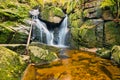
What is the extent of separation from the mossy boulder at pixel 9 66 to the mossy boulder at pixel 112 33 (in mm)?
8842

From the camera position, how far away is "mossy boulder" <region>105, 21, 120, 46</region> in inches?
623

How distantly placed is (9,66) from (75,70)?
4.26 metres

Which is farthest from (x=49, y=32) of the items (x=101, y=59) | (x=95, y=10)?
(x=101, y=59)

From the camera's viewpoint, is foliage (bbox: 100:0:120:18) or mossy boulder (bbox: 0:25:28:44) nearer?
foliage (bbox: 100:0:120:18)

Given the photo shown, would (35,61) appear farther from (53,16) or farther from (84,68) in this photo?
(53,16)

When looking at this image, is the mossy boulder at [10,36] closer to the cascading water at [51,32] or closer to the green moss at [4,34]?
the green moss at [4,34]

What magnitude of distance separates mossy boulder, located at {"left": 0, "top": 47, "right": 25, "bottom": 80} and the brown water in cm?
52

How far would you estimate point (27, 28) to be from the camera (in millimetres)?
18453

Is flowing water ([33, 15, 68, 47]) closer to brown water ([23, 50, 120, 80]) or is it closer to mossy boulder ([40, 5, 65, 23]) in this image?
mossy boulder ([40, 5, 65, 23])

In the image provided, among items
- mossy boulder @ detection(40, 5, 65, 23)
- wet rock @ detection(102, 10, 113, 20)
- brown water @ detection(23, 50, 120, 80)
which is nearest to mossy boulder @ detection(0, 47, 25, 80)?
brown water @ detection(23, 50, 120, 80)

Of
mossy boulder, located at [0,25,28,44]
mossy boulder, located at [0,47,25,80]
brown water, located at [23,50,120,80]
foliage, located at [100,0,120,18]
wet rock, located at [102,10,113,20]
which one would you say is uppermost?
foliage, located at [100,0,120,18]

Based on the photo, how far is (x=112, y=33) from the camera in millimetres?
16109

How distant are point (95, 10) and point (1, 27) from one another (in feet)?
29.4

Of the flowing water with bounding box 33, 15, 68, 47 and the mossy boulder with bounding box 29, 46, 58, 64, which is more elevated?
the flowing water with bounding box 33, 15, 68, 47
